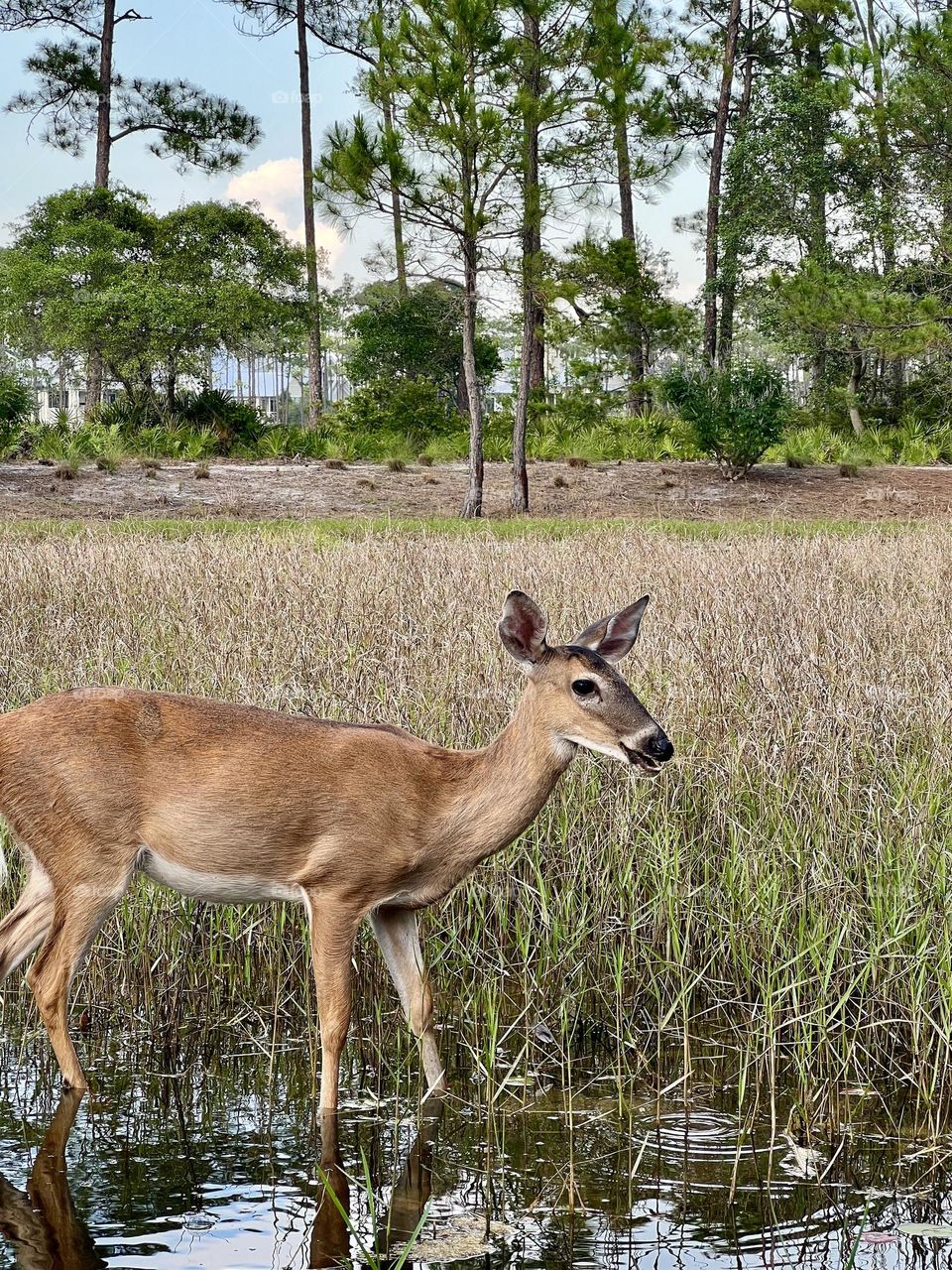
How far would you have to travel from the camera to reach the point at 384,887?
3.52 metres

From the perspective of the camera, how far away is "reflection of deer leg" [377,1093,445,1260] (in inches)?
122

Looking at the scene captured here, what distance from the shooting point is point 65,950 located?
3586mm

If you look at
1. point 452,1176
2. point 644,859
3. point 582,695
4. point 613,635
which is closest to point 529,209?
point 644,859

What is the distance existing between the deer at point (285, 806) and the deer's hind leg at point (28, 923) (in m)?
0.11

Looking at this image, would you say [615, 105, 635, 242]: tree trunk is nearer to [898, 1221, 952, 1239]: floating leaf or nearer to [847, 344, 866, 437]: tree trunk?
[847, 344, 866, 437]: tree trunk

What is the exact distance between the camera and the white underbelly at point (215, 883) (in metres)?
3.51

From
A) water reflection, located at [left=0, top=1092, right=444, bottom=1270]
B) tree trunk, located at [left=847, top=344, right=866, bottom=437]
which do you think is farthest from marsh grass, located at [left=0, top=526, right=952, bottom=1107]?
tree trunk, located at [left=847, top=344, right=866, bottom=437]

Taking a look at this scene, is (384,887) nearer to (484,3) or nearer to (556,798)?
(556,798)

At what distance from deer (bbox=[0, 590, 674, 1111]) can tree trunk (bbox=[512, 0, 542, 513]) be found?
55.3ft

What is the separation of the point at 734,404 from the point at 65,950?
2109 centimetres

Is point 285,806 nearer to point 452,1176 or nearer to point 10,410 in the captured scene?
point 452,1176

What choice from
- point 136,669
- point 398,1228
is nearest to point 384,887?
point 398,1228

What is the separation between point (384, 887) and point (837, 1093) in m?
1.28

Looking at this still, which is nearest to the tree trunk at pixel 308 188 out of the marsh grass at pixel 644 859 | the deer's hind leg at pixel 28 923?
the marsh grass at pixel 644 859
